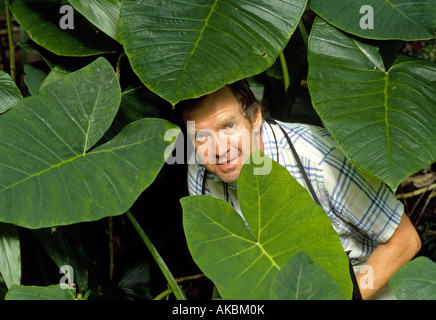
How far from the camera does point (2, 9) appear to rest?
1.36 m

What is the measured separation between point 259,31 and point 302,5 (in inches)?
4.8

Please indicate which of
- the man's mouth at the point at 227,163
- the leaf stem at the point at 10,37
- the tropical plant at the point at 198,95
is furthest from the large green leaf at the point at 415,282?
the leaf stem at the point at 10,37

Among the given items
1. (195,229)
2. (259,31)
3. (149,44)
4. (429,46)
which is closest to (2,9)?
(149,44)

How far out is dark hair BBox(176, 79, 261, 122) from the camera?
124cm

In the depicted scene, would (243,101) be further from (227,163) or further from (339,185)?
(339,185)

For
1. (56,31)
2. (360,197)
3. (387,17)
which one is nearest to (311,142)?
(360,197)

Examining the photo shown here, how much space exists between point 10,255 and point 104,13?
61cm

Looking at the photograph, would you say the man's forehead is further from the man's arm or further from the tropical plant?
the man's arm

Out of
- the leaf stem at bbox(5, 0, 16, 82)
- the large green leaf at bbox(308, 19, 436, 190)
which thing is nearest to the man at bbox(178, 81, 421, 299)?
the large green leaf at bbox(308, 19, 436, 190)

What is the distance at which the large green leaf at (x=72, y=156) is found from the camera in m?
0.95

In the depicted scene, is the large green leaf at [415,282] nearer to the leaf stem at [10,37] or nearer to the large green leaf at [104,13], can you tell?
the large green leaf at [104,13]

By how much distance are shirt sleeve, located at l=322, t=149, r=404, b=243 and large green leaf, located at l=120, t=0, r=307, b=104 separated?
305 mm

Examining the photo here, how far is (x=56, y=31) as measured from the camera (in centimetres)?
129
